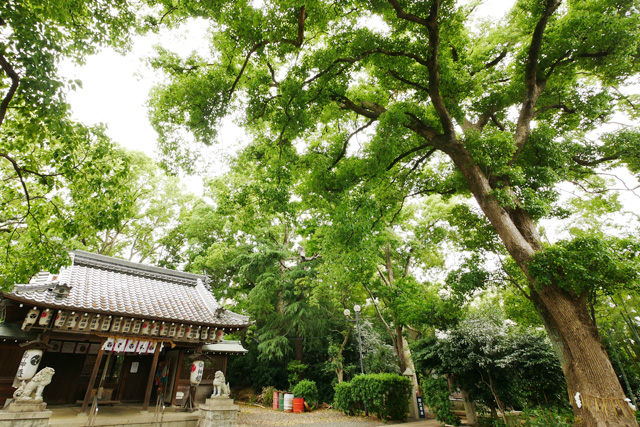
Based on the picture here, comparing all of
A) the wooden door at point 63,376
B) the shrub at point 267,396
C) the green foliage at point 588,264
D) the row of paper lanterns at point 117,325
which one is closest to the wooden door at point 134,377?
the wooden door at point 63,376

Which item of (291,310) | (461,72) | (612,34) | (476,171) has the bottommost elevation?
(291,310)

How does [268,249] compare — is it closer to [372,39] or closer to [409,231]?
[409,231]

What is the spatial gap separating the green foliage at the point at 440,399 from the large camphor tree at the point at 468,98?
4613 millimetres

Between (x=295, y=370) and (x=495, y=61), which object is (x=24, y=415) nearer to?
(x=295, y=370)

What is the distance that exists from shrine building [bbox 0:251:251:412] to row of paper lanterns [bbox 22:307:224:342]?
0.02 meters

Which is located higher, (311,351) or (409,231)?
(409,231)

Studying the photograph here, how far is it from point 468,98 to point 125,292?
12855mm

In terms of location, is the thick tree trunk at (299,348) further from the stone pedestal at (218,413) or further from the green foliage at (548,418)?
the green foliage at (548,418)

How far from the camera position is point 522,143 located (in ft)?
22.8

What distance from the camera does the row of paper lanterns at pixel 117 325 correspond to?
7281 mm

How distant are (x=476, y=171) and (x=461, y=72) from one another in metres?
2.85

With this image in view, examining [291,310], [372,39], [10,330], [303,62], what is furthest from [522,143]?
[10,330]

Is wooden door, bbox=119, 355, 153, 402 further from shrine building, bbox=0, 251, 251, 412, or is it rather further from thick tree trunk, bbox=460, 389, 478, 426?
thick tree trunk, bbox=460, 389, 478, 426

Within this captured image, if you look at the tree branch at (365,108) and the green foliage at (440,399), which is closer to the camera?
the tree branch at (365,108)
